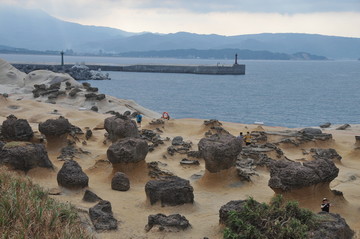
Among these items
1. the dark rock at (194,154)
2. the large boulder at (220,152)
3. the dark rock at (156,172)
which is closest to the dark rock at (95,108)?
the dark rock at (194,154)

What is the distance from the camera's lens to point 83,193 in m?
19.5

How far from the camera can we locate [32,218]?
11438mm

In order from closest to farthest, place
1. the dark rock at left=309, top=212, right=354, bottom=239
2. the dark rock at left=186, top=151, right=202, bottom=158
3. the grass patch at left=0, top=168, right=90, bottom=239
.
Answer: the grass patch at left=0, top=168, right=90, bottom=239
the dark rock at left=309, top=212, right=354, bottom=239
the dark rock at left=186, top=151, right=202, bottom=158

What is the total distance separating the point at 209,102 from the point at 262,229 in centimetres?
7728

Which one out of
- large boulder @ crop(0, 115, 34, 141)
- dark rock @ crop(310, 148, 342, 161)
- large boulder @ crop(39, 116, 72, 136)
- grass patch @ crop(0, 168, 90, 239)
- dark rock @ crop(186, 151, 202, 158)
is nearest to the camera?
grass patch @ crop(0, 168, 90, 239)

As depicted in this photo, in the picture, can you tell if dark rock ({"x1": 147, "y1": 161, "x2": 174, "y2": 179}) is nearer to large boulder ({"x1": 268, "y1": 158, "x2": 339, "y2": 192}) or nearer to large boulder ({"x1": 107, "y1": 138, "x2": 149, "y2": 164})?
large boulder ({"x1": 107, "y1": 138, "x2": 149, "y2": 164})

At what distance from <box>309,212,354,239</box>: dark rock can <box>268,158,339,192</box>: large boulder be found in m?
3.74

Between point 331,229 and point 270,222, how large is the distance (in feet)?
5.86

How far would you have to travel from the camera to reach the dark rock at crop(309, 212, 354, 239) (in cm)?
1295

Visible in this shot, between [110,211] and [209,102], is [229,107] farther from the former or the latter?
[110,211]

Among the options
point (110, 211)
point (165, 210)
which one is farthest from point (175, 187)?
point (110, 211)

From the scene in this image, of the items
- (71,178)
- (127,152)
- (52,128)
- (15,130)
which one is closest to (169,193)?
(71,178)

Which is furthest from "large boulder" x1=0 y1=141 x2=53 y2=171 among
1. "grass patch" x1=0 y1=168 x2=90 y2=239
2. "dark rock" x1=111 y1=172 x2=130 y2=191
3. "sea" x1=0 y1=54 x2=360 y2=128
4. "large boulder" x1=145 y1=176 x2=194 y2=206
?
"sea" x1=0 y1=54 x2=360 y2=128

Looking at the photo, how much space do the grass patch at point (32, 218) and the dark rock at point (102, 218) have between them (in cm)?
166
